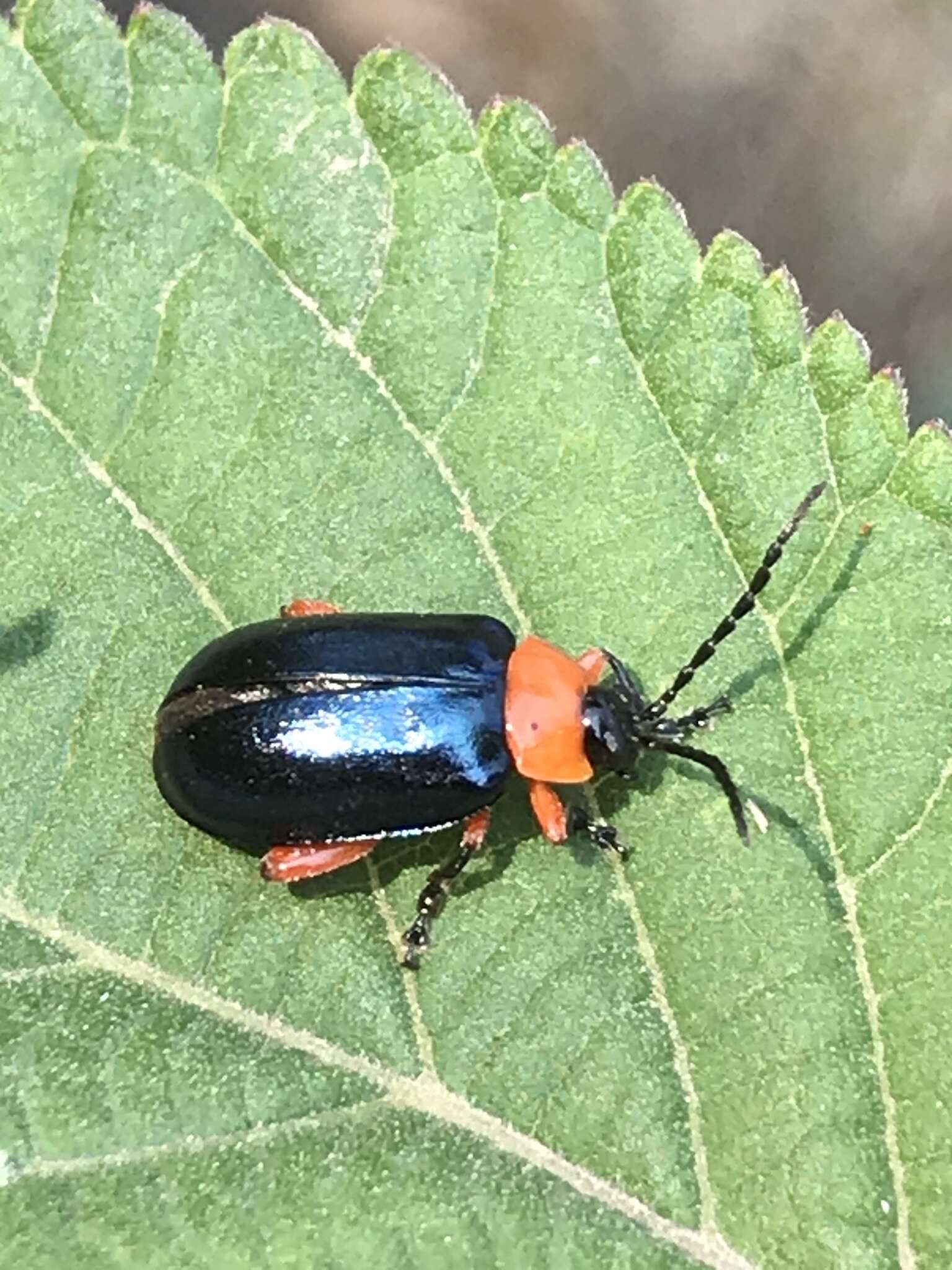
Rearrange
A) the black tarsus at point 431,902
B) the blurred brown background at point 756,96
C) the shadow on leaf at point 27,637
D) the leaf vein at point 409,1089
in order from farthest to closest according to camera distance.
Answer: the blurred brown background at point 756,96 → the shadow on leaf at point 27,637 → the black tarsus at point 431,902 → the leaf vein at point 409,1089

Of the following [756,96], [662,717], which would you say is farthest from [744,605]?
[756,96]

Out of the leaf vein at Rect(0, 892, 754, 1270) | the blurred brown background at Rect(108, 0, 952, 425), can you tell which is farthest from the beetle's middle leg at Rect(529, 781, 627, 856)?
the blurred brown background at Rect(108, 0, 952, 425)

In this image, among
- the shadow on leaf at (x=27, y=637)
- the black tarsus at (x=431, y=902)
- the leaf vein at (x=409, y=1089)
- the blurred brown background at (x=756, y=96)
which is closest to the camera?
the leaf vein at (x=409, y=1089)

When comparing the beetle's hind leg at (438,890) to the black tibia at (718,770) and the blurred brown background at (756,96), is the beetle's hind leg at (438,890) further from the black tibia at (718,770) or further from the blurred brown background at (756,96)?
the blurred brown background at (756,96)

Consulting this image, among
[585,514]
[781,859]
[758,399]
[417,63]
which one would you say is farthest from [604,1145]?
[417,63]

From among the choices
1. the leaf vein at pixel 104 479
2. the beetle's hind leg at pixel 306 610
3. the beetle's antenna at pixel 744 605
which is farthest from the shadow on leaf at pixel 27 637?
the beetle's antenna at pixel 744 605

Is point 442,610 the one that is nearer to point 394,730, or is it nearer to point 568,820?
point 394,730

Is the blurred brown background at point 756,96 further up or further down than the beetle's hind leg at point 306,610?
further up

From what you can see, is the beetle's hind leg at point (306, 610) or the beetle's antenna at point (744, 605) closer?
the beetle's antenna at point (744, 605)
